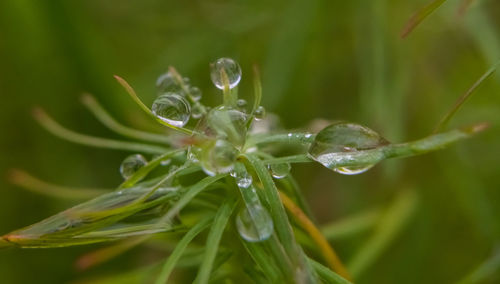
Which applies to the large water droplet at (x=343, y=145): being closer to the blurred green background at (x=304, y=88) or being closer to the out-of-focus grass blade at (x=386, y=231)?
the out-of-focus grass blade at (x=386, y=231)

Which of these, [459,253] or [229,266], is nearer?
[229,266]

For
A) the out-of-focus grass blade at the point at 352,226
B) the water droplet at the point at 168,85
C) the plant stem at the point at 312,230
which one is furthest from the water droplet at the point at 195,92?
the out-of-focus grass blade at the point at 352,226

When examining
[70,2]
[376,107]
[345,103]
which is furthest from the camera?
[345,103]

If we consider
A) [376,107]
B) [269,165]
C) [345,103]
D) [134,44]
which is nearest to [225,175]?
[269,165]

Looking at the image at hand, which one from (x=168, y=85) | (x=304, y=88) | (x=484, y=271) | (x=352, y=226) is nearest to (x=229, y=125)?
(x=168, y=85)

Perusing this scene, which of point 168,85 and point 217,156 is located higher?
point 168,85

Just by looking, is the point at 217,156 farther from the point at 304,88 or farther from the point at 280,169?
the point at 304,88

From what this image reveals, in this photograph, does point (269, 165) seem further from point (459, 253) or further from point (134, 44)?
point (134, 44)
